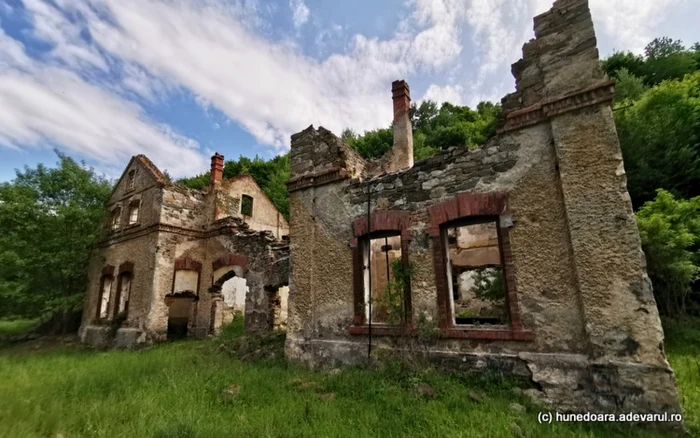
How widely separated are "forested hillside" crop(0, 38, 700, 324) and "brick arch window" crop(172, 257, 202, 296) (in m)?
5.84

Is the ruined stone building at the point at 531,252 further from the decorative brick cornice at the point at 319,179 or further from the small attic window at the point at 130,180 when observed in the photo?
the small attic window at the point at 130,180

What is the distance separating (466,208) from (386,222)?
163cm

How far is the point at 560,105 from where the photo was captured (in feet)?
17.7

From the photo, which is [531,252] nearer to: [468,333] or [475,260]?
[468,333]

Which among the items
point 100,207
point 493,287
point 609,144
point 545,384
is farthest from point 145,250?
point 609,144

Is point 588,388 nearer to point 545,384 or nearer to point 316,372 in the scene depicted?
point 545,384

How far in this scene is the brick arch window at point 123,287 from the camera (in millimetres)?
14406

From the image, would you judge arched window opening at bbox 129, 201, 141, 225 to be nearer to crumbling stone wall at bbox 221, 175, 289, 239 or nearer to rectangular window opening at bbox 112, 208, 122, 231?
rectangular window opening at bbox 112, 208, 122, 231

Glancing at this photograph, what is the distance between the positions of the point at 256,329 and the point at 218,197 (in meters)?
6.51

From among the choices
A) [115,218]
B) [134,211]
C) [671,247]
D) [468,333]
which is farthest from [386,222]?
[115,218]

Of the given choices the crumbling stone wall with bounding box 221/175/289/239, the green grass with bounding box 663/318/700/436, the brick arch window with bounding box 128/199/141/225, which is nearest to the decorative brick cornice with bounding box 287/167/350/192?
the green grass with bounding box 663/318/700/436

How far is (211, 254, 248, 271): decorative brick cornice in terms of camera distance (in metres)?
12.9

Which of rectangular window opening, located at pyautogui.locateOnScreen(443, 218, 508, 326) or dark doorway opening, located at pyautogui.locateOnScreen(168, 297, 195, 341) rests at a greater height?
rectangular window opening, located at pyautogui.locateOnScreen(443, 218, 508, 326)

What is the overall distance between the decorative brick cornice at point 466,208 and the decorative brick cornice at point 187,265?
11.0 m
